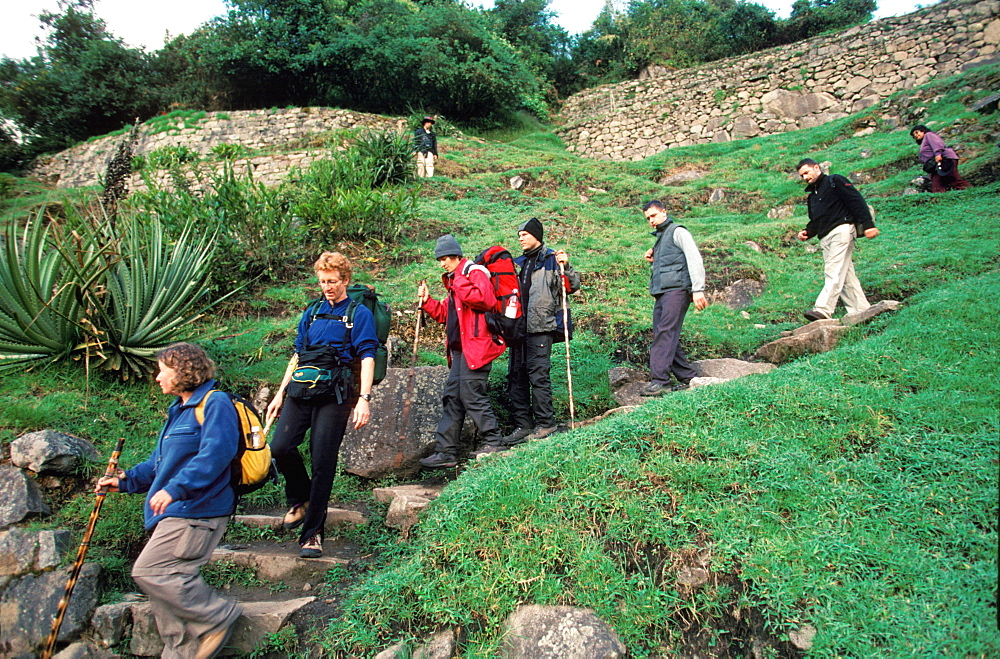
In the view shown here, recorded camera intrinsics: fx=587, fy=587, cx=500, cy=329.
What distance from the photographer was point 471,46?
1922cm

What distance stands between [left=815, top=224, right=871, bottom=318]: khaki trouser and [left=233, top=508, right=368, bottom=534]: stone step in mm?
4625

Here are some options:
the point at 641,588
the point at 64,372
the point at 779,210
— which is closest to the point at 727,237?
the point at 779,210

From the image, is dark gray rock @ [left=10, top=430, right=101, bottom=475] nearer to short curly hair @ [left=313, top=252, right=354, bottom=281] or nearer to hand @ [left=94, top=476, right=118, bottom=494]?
hand @ [left=94, top=476, right=118, bottom=494]

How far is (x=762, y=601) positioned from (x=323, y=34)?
19.3m

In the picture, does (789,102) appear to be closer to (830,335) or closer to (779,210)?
(779,210)

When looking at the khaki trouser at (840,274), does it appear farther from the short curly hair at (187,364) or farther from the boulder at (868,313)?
the short curly hair at (187,364)

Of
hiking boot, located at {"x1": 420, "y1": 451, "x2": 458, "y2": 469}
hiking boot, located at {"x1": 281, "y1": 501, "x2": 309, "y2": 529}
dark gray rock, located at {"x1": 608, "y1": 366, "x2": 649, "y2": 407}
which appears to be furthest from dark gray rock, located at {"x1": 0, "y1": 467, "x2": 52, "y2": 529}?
dark gray rock, located at {"x1": 608, "y1": 366, "x2": 649, "y2": 407}

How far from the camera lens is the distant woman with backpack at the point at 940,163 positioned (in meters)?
8.90

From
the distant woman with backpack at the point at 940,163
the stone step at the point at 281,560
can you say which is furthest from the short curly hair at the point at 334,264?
the distant woman with backpack at the point at 940,163

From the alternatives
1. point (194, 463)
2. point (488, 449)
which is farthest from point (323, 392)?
point (488, 449)

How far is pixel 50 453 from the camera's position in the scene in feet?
12.7

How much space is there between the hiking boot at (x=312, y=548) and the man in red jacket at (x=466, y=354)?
1.09 meters

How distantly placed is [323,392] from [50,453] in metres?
2.01

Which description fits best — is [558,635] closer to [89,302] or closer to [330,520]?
[330,520]
